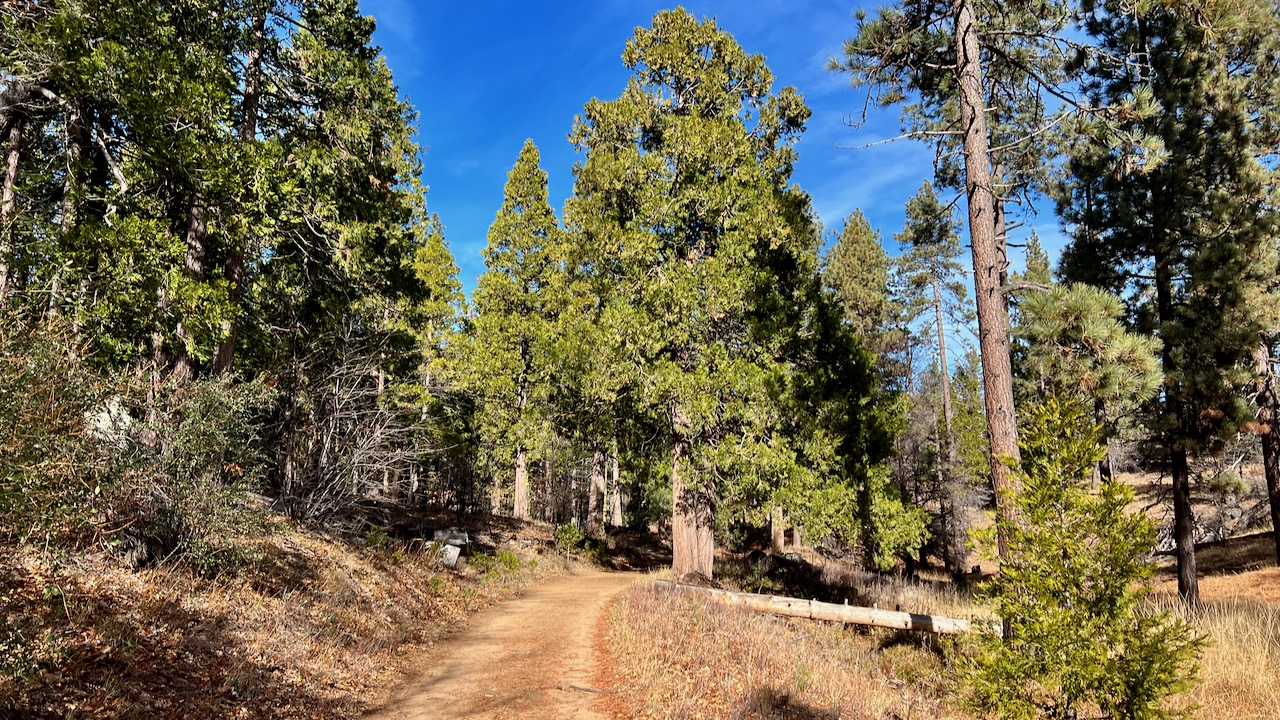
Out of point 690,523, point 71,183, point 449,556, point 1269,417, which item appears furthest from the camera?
point 449,556

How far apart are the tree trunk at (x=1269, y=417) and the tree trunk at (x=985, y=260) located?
35.3ft

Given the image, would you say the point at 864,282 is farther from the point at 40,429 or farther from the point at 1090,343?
the point at 40,429

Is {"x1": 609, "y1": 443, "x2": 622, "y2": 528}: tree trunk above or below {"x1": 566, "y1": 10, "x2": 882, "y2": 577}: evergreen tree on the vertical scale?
below

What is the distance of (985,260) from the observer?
27.5ft

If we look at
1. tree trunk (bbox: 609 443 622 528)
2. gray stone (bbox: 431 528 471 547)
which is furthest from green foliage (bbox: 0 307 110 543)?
tree trunk (bbox: 609 443 622 528)

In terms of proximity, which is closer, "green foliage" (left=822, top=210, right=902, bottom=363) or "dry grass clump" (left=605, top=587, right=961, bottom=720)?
"dry grass clump" (left=605, top=587, right=961, bottom=720)

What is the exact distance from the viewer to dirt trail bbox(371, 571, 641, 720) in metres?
6.29

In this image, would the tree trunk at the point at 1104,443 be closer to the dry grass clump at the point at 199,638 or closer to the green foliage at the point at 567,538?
the dry grass clump at the point at 199,638

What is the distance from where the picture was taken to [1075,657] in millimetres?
5277

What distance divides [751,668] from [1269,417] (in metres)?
16.6

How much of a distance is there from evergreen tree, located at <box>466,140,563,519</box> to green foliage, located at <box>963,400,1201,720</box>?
1548 centimetres

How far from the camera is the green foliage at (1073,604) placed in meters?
5.11

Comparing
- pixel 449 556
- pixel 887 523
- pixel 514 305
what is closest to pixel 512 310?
pixel 514 305

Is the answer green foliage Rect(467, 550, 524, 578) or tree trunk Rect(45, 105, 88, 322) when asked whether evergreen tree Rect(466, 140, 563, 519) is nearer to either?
green foliage Rect(467, 550, 524, 578)
